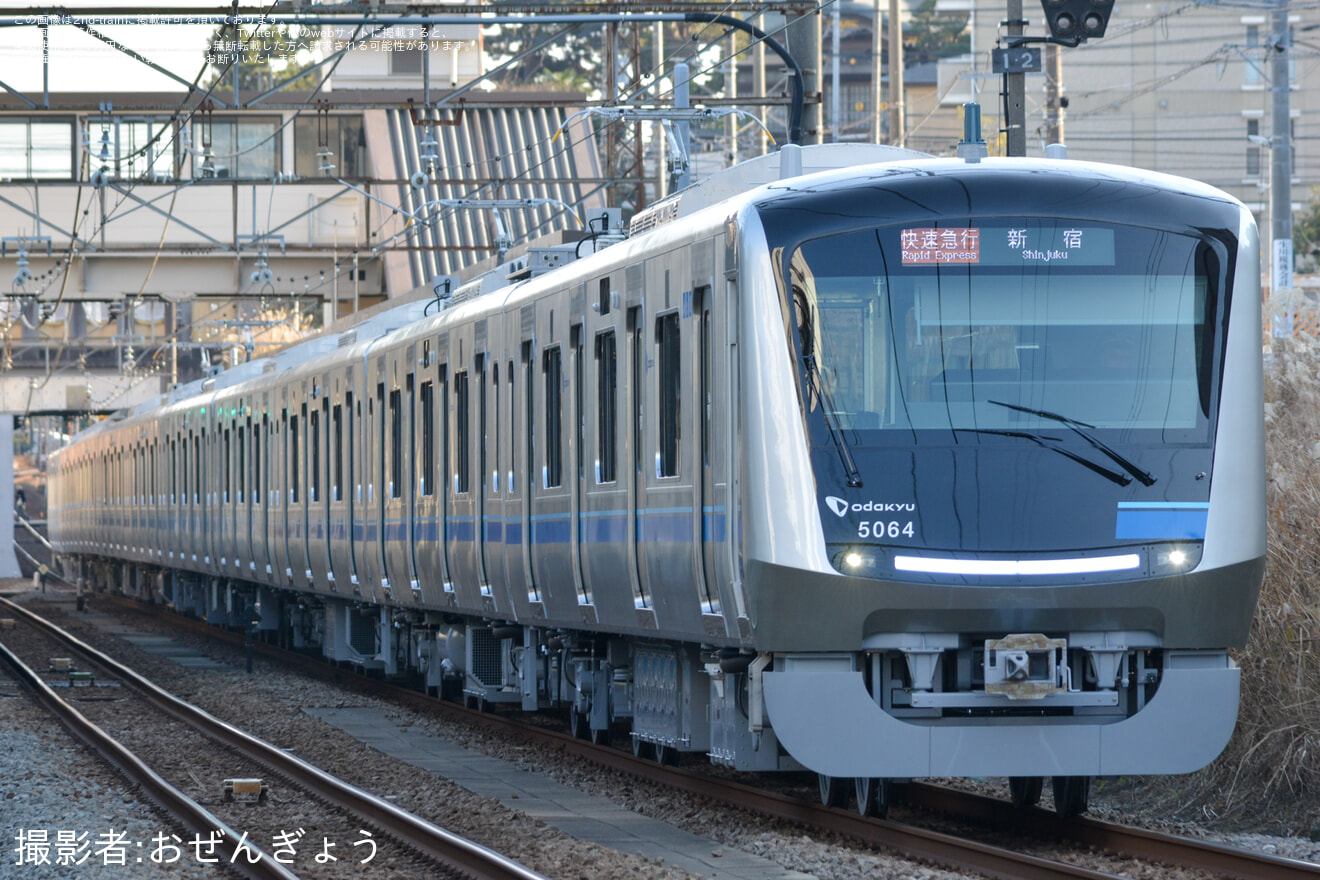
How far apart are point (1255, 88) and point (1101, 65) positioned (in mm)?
4461

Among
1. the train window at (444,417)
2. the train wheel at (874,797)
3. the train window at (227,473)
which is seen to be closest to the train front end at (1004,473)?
the train wheel at (874,797)

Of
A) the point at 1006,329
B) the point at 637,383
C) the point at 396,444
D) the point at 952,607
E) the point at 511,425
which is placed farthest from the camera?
the point at 396,444

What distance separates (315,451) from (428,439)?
5418mm

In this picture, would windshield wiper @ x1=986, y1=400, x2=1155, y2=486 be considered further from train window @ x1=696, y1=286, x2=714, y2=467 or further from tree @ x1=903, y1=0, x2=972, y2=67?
tree @ x1=903, y1=0, x2=972, y2=67

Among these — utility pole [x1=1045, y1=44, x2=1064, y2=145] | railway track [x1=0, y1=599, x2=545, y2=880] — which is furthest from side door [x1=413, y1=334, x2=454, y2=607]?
utility pole [x1=1045, y1=44, x2=1064, y2=145]

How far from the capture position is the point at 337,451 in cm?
2108

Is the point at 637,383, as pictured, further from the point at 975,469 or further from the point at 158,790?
the point at 158,790

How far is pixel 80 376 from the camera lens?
207 feet

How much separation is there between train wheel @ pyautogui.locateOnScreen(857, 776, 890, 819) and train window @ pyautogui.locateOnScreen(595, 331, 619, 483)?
8.50ft

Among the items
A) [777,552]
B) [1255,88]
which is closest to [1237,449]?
[777,552]

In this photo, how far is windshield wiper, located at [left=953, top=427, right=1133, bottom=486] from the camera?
9383 mm

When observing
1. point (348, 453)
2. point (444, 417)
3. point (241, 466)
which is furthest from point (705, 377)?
point (241, 466)

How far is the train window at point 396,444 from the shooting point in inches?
714

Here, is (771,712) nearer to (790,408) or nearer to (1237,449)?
(790,408)
